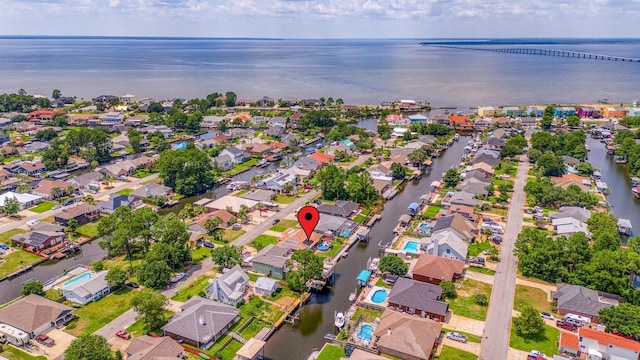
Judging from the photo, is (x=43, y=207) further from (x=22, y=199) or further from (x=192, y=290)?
(x=192, y=290)

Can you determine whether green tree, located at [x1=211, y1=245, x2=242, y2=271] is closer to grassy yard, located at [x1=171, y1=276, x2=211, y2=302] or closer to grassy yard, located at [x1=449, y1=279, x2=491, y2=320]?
grassy yard, located at [x1=171, y1=276, x2=211, y2=302]

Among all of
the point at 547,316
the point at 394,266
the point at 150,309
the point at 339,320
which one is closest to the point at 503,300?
the point at 547,316

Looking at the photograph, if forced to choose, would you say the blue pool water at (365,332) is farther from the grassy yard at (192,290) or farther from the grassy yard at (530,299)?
the grassy yard at (192,290)

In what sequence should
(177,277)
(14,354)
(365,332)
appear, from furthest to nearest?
1. (177,277)
2. (365,332)
3. (14,354)

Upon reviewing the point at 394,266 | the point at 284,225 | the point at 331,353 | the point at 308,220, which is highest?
the point at 308,220

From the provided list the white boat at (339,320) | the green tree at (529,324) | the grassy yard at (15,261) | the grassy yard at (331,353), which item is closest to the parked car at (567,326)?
the green tree at (529,324)

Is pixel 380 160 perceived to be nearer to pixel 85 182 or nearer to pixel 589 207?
pixel 589 207

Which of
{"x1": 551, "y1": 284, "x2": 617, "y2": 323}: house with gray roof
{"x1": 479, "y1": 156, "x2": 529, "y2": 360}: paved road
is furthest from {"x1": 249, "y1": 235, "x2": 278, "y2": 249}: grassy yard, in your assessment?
{"x1": 551, "y1": 284, "x2": 617, "y2": 323}: house with gray roof
